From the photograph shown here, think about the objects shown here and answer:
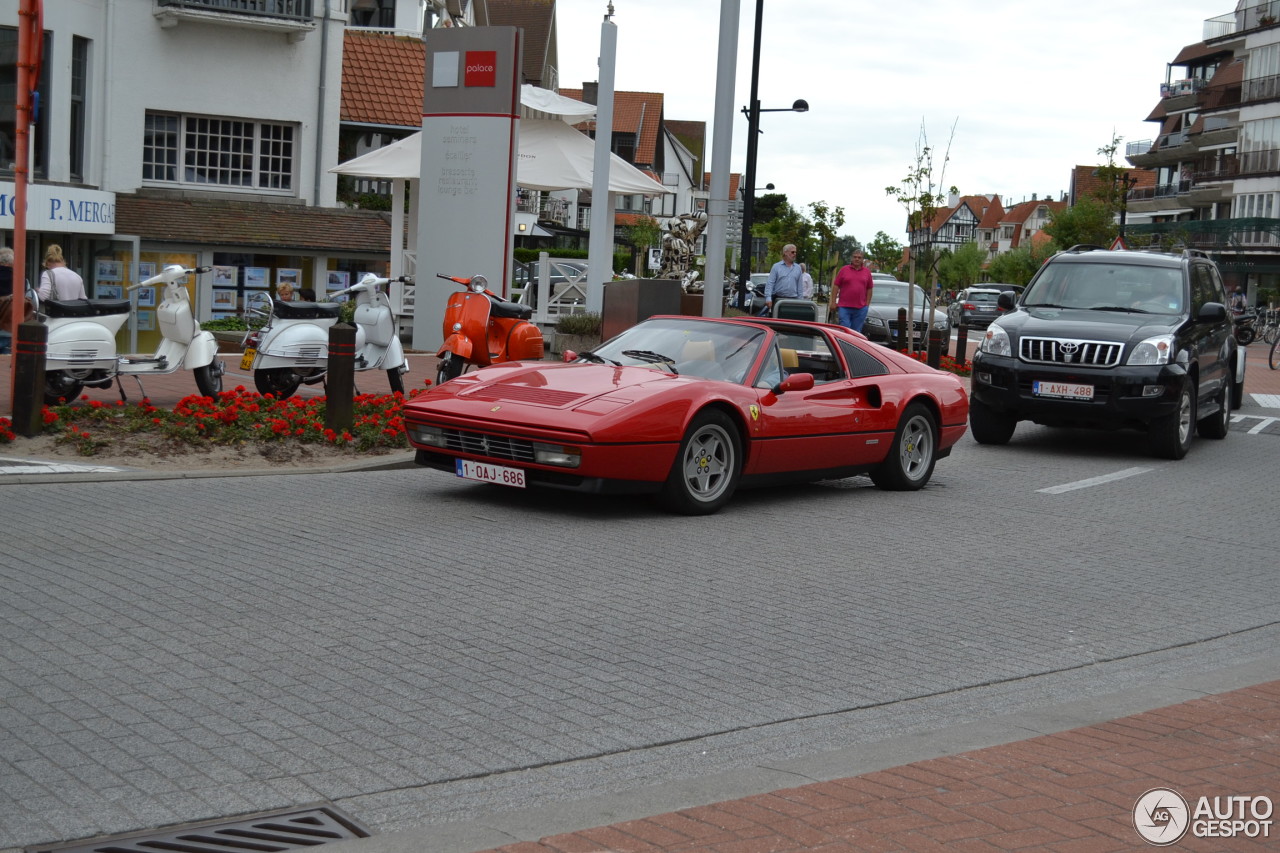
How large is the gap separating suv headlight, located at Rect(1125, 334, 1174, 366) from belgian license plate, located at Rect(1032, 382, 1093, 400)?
47 centimetres

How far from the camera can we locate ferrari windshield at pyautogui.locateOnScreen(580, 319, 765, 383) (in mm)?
9953

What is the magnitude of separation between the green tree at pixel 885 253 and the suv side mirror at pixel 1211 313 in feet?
278

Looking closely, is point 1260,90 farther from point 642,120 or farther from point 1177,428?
point 1177,428

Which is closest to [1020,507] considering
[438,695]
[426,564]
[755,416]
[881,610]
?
[755,416]

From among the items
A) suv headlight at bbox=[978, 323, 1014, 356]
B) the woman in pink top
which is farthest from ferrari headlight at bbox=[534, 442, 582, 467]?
the woman in pink top

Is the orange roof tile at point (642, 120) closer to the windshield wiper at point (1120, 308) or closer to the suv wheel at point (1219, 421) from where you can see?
the suv wheel at point (1219, 421)

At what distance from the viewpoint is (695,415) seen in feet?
30.4

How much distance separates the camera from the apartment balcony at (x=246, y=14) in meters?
27.2

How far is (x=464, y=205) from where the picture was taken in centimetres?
1991

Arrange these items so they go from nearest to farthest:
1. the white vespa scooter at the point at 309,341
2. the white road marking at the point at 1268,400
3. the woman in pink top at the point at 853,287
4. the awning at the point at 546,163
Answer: the white vespa scooter at the point at 309,341, the white road marking at the point at 1268,400, the woman in pink top at the point at 853,287, the awning at the point at 546,163

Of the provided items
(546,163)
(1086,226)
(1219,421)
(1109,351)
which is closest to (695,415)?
(1109,351)

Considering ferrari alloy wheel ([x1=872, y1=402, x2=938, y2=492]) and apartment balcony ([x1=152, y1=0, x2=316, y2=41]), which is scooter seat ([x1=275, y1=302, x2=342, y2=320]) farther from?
apartment balcony ([x1=152, y1=0, x2=316, y2=41])

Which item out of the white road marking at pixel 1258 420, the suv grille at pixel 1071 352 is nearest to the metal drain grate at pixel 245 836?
the suv grille at pixel 1071 352

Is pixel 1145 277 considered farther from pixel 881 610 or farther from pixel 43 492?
pixel 43 492
